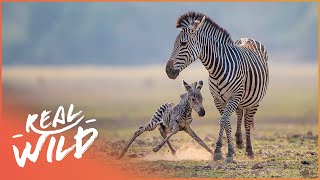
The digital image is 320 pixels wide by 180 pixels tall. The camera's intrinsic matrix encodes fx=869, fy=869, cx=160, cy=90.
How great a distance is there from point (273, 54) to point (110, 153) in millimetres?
98561

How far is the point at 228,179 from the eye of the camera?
13172mm

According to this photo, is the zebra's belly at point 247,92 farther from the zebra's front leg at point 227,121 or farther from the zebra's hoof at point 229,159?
the zebra's hoof at point 229,159

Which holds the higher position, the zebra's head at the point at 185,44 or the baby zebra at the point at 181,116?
the zebra's head at the point at 185,44

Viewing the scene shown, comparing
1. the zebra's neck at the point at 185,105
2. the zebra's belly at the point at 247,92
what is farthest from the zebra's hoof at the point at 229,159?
the zebra's neck at the point at 185,105

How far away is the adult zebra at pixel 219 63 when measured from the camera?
48.1ft

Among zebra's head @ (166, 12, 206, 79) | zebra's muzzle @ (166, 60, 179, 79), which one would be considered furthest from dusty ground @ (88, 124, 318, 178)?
zebra's head @ (166, 12, 206, 79)

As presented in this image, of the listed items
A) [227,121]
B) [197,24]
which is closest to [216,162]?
[227,121]

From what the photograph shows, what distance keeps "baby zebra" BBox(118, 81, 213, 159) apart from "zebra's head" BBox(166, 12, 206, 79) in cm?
66

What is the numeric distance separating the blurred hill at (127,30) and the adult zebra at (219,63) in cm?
9594

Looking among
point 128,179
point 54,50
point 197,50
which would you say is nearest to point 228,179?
point 128,179

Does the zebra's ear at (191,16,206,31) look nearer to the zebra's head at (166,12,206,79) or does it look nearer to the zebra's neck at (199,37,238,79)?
the zebra's head at (166,12,206,79)

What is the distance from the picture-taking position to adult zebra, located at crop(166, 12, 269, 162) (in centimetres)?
1466

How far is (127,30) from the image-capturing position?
14100 cm

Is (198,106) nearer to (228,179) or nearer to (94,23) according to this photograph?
(228,179)
